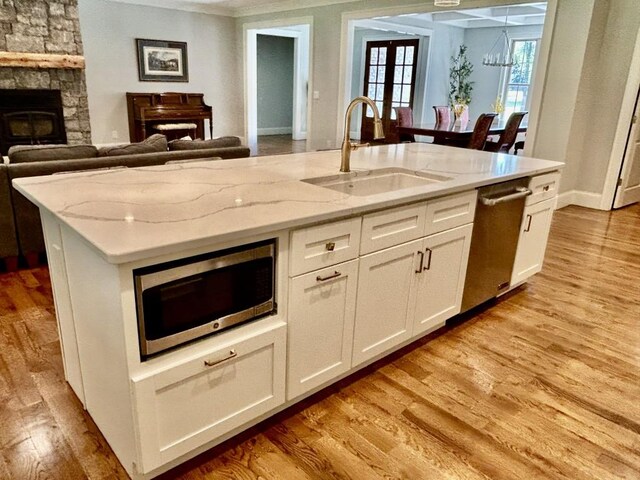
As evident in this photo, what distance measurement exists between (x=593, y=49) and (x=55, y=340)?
17.8 feet

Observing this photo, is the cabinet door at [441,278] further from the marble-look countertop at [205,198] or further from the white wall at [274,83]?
the white wall at [274,83]

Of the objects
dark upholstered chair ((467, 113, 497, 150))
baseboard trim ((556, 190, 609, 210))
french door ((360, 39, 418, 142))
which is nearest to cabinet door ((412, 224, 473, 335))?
baseboard trim ((556, 190, 609, 210))

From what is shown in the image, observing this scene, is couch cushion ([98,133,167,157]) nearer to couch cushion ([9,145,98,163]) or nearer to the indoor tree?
couch cushion ([9,145,98,163])

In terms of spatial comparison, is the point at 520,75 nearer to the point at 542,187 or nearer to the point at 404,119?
the point at 404,119

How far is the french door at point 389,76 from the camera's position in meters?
9.62

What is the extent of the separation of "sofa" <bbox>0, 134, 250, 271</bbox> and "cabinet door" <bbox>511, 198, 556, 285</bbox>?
2.46 metres

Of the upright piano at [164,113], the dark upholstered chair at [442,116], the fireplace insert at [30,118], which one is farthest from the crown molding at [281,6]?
the fireplace insert at [30,118]

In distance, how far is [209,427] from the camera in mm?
1588

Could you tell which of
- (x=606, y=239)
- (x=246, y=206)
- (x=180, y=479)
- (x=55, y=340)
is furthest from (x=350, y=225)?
(x=606, y=239)

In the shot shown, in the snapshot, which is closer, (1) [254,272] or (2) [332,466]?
(1) [254,272]

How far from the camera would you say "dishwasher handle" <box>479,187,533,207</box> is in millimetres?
2420

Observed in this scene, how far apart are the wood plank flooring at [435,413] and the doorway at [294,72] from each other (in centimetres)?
617

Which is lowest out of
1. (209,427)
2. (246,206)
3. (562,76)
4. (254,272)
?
(209,427)

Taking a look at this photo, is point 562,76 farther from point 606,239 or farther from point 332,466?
point 332,466
